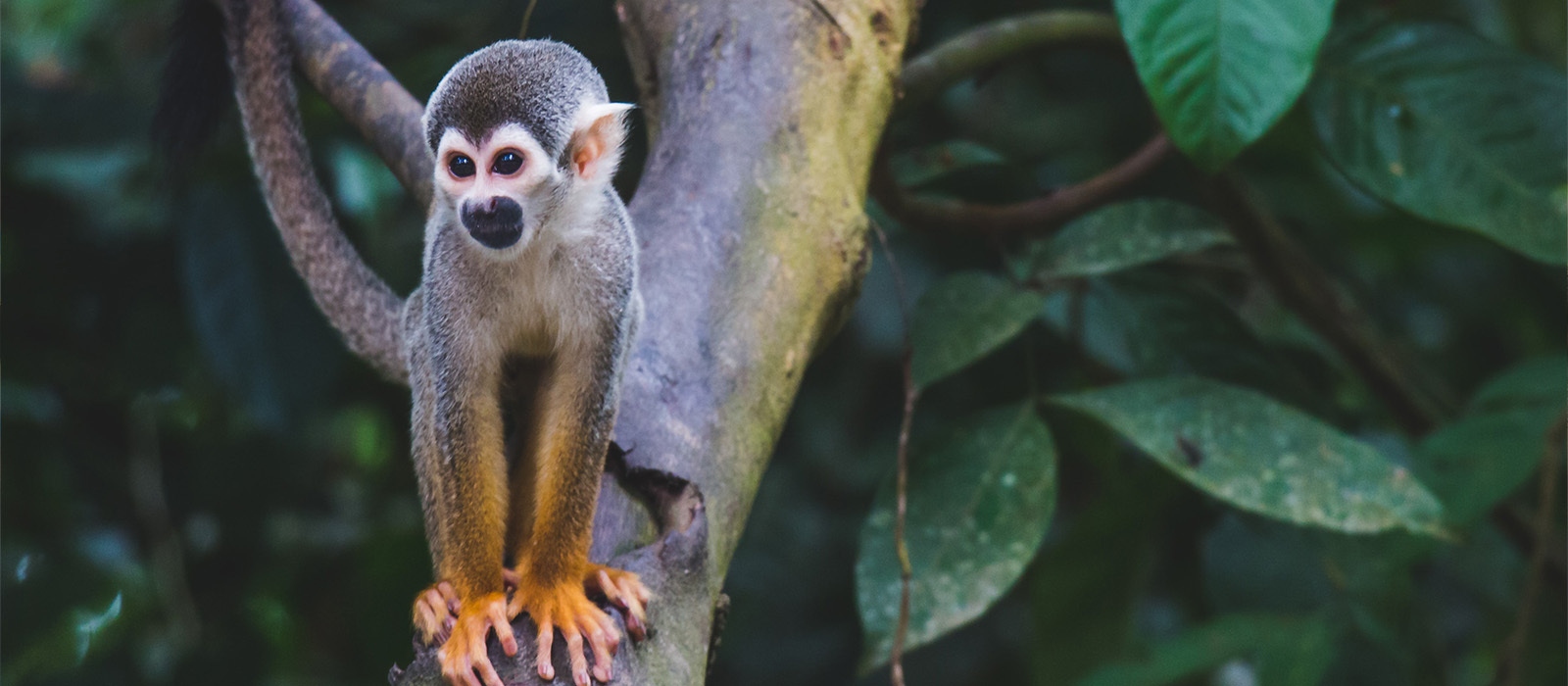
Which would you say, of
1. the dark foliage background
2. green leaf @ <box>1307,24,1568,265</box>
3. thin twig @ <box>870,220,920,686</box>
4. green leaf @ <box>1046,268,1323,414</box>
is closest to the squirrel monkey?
thin twig @ <box>870,220,920,686</box>

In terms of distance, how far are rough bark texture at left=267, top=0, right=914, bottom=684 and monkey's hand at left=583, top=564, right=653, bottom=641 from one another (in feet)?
0.04

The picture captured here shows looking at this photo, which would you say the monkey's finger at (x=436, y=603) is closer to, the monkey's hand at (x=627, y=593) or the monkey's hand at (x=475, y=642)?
the monkey's hand at (x=475, y=642)

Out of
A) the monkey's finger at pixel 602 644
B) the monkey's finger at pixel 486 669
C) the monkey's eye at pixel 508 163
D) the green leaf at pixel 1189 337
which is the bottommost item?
the green leaf at pixel 1189 337

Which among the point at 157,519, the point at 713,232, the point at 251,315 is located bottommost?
the point at 157,519

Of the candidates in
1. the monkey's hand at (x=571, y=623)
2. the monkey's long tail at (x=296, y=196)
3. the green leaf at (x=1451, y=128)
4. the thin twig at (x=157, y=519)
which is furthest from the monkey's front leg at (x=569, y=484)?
the thin twig at (x=157, y=519)

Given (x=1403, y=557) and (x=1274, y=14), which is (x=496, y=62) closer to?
(x=1274, y=14)

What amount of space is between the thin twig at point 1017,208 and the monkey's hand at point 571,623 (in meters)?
1.06

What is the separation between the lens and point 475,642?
4.25 feet

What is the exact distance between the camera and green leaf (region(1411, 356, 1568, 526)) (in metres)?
2.20

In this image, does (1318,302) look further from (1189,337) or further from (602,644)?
(602,644)

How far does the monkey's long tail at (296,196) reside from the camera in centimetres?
183

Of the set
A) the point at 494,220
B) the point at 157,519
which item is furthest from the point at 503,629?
the point at 157,519

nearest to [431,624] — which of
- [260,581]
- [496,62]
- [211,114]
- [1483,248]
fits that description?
[496,62]

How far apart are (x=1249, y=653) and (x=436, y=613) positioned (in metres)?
1.63
